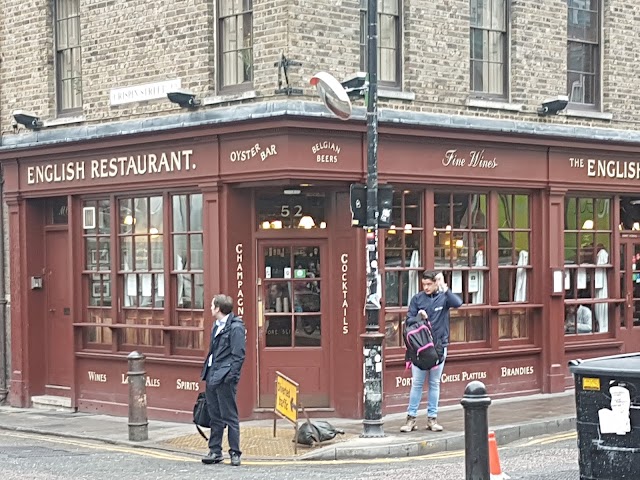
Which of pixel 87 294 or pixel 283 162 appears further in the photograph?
pixel 87 294

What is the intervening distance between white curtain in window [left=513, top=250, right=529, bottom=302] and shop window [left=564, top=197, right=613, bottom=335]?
2.53 feet

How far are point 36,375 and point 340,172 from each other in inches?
260

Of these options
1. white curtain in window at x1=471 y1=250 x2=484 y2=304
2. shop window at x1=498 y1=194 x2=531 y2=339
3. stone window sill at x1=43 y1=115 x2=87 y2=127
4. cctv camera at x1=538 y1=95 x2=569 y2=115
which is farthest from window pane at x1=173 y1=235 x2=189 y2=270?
cctv camera at x1=538 y1=95 x2=569 y2=115

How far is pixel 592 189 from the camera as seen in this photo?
17.2 m

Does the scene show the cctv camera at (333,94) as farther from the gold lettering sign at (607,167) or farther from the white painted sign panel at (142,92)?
the gold lettering sign at (607,167)

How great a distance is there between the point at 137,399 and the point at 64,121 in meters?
5.38

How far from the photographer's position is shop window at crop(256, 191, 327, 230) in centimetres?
1493

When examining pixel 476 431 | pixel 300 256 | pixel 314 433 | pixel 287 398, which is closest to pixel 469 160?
pixel 300 256

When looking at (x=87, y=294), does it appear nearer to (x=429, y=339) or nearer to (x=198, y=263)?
(x=198, y=263)

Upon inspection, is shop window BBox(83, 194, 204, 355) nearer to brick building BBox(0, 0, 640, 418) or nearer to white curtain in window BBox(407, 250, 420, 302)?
brick building BBox(0, 0, 640, 418)

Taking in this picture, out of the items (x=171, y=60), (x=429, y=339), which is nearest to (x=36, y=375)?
(x=171, y=60)

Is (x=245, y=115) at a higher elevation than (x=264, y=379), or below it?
higher

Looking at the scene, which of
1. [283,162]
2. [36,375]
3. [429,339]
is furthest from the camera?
[36,375]

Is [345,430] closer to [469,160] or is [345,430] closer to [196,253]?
[196,253]
